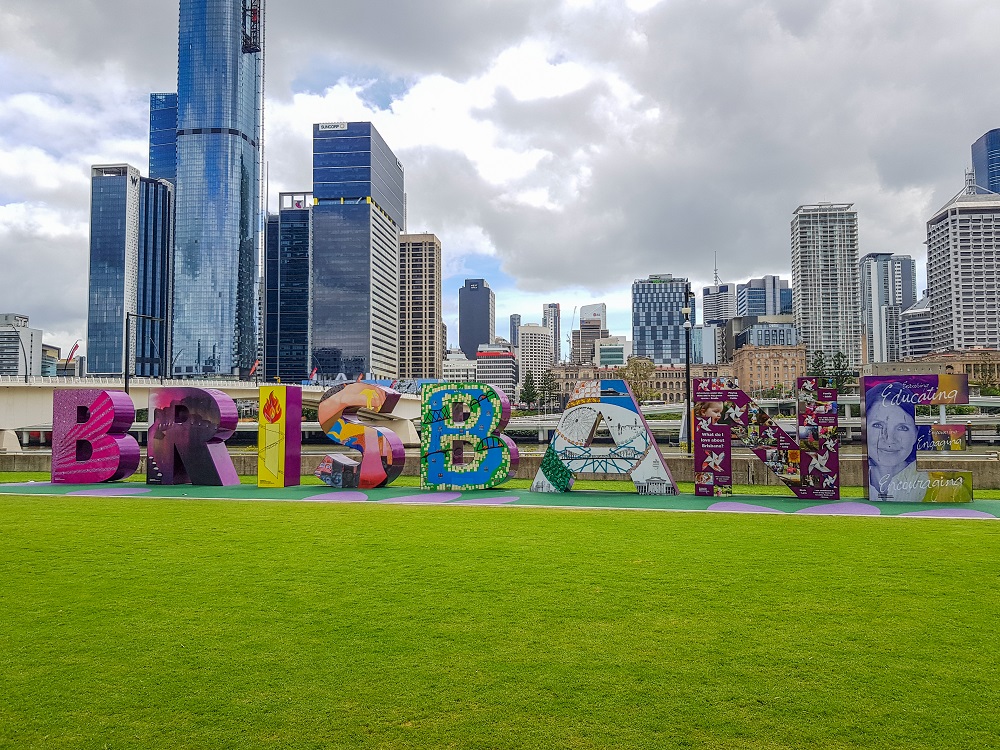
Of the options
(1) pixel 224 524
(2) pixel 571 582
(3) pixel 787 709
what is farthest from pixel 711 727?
(1) pixel 224 524

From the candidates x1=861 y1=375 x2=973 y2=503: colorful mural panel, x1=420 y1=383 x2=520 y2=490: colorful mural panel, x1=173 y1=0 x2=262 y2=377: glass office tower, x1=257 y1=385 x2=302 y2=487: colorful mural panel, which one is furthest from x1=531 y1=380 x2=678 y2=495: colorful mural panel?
x1=173 y1=0 x2=262 y2=377: glass office tower

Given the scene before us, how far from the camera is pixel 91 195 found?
18912 cm

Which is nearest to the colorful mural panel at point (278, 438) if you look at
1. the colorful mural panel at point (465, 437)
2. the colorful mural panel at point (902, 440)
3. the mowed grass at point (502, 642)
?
the colorful mural panel at point (465, 437)

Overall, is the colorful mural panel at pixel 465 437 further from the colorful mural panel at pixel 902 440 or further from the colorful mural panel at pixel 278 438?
the colorful mural panel at pixel 902 440

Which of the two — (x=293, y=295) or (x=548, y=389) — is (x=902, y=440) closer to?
Answer: (x=548, y=389)

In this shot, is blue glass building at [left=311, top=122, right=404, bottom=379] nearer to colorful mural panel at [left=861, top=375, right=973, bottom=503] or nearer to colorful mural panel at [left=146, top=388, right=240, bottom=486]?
colorful mural panel at [left=146, top=388, right=240, bottom=486]

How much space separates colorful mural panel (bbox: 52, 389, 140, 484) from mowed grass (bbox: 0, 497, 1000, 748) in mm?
12856

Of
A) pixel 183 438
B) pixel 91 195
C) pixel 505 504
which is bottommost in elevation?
pixel 505 504

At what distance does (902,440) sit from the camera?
63.0 feet

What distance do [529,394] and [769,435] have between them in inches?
5341

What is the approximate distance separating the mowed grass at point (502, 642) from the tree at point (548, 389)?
500ft

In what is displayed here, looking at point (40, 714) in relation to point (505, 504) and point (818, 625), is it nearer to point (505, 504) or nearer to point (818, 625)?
point (818, 625)

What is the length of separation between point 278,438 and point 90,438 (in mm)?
7295

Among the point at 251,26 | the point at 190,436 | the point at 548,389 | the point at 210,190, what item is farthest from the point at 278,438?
the point at 251,26
